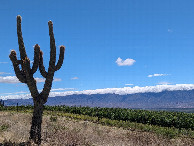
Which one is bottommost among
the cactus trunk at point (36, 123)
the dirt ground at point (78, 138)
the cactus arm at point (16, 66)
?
the dirt ground at point (78, 138)

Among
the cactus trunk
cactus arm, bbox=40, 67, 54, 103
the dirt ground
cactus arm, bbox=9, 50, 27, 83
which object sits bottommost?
the dirt ground

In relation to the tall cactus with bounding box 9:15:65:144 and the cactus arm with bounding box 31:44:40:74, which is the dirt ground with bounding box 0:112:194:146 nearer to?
the tall cactus with bounding box 9:15:65:144

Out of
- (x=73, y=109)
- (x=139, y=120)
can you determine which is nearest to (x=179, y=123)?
(x=139, y=120)

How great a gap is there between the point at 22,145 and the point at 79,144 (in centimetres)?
303

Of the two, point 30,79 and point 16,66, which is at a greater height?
point 16,66

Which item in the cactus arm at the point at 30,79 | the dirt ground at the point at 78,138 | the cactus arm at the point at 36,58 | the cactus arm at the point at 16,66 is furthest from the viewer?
the cactus arm at the point at 36,58

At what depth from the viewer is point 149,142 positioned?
21.3 m

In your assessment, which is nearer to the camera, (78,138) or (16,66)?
(78,138)

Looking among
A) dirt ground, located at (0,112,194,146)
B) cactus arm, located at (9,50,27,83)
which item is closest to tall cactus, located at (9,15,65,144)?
cactus arm, located at (9,50,27,83)

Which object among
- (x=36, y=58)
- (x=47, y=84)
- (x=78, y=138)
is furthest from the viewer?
(x=47, y=84)

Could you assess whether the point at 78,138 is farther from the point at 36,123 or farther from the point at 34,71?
the point at 34,71

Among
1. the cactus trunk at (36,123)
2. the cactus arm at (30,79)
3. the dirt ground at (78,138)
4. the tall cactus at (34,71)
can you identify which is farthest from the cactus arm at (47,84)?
the dirt ground at (78,138)

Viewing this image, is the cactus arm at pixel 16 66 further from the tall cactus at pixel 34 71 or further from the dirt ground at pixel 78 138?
the dirt ground at pixel 78 138

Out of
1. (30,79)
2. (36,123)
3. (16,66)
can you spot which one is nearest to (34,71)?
(30,79)
